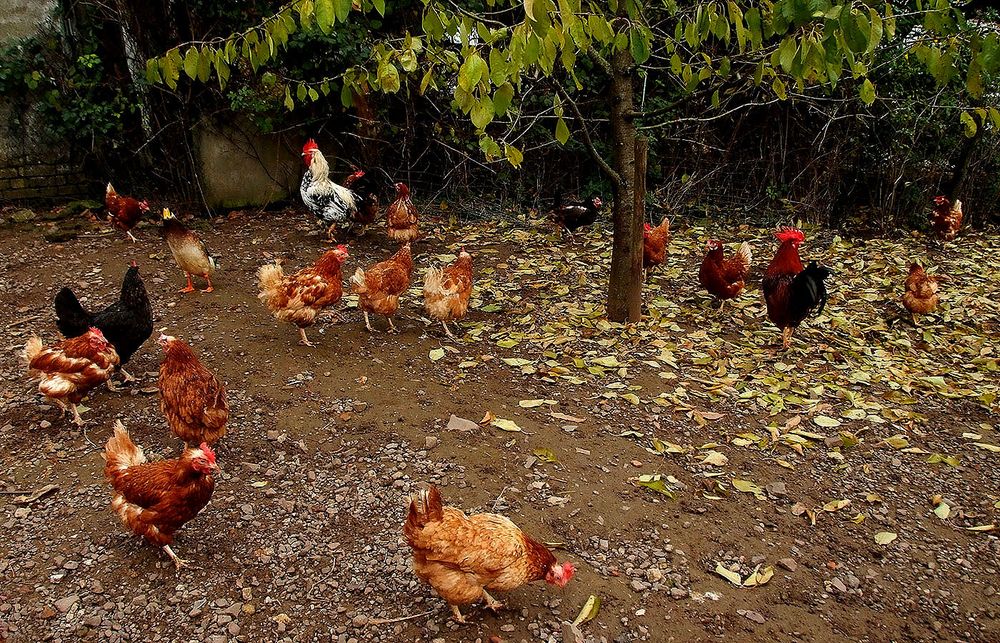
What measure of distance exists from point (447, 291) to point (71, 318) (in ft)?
10.2

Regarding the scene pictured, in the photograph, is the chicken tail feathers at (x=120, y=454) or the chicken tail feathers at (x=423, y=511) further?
the chicken tail feathers at (x=120, y=454)

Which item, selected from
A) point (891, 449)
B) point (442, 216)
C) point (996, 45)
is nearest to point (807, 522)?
point (891, 449)

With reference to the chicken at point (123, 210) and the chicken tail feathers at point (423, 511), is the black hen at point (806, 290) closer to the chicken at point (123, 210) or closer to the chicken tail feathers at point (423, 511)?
the chicken tail feathers at point (423, 511)

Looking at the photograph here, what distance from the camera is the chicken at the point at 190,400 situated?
429 cm

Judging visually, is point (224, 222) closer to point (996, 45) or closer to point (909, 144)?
point (996, 45)

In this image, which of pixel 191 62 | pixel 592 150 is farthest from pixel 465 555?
pixel 592 150

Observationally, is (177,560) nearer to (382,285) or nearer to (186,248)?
(382,285)

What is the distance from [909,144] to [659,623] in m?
10.00

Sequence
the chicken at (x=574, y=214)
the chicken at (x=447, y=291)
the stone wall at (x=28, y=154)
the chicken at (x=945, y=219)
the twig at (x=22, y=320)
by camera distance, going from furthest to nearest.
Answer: the chicken at (x=945, y=219), the chicken at (x=574, y=214), the stone wall at (x=28, y=154), the twig at (x=22, y=320), the chicken at (x=447, y=291)

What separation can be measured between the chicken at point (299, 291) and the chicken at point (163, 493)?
2362mm

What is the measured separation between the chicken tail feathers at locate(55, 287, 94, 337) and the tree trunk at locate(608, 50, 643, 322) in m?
4.64

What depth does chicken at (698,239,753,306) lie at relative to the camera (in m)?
6.84

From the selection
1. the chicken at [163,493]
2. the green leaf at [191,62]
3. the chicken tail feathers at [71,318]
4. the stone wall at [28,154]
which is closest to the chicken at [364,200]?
the chicken tail feathers at [71,318]

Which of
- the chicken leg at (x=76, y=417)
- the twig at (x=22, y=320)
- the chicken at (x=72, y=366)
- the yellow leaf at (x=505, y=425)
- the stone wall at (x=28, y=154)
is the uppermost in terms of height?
the stone wall at (x=28, y=154)
